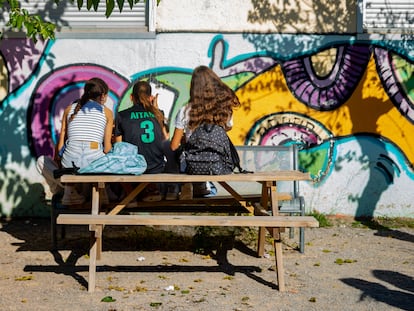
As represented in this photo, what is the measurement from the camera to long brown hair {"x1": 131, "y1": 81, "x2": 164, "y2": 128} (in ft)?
23.2

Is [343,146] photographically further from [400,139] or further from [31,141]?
[31,141]

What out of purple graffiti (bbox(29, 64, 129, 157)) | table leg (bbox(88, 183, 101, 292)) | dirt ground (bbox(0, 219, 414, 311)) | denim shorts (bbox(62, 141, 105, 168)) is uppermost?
purple graffiti (bbox(29, 64, 129, 157))

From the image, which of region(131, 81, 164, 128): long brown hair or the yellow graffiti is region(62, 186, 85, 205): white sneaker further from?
the yellow graffiti

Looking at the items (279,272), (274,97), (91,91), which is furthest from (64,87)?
(279,272)

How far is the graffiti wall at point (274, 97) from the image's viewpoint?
29.6 feet

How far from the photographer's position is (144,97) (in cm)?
711

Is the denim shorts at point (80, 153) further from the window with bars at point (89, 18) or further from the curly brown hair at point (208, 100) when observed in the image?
the window with bars at point (89, 18)

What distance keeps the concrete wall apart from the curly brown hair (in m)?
2.44

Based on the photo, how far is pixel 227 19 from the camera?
9.01 m

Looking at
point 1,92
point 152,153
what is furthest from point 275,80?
point 1,92

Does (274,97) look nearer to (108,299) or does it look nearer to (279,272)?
(279,272)

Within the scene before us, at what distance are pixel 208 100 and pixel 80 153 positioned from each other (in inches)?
54.4

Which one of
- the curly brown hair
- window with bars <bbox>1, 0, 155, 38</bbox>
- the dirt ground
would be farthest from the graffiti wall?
the curly brown hair

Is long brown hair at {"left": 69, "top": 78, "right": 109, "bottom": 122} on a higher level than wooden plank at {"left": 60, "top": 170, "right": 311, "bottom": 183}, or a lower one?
higher
